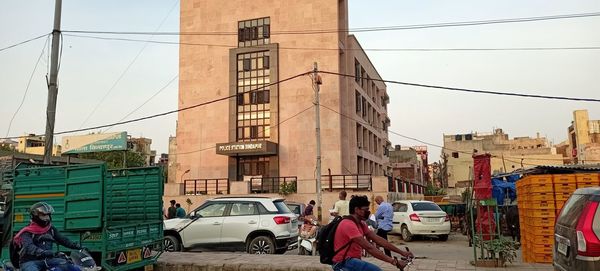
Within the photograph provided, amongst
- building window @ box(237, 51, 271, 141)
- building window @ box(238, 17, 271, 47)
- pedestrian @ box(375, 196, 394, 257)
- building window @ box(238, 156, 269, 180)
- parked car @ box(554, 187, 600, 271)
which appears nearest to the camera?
parked car @ box(554, 187, 600, 271)

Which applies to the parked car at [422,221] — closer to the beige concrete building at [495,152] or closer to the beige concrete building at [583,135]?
the beige concrete building at [583,135]

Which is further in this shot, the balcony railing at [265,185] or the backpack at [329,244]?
the balcony railing at [265,185]

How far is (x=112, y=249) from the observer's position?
28.0 feet

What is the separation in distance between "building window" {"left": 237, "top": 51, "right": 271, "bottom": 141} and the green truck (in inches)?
1101

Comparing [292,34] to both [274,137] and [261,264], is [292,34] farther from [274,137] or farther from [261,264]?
[261,264]

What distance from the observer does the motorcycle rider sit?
616cm

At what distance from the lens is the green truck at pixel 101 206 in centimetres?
841

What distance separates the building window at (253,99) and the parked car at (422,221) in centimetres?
2055

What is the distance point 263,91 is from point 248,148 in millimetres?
5413

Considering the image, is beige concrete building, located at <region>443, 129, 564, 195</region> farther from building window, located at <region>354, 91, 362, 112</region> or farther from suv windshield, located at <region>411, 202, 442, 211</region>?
suv windshield, located at <region>411, 202, 442, 211</region>

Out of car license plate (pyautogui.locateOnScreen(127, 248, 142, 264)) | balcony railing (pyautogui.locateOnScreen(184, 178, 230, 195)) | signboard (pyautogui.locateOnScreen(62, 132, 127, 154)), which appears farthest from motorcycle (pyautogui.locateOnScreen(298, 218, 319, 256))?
signboard (pyautogui.locateOnScreen(62, 132, 127, 154))

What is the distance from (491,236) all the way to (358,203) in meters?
5.75

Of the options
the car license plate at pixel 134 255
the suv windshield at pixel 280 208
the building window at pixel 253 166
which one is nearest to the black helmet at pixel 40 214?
the car license plate at pixel 134 255

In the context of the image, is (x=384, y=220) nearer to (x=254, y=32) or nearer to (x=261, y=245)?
(x=261, y=245)
